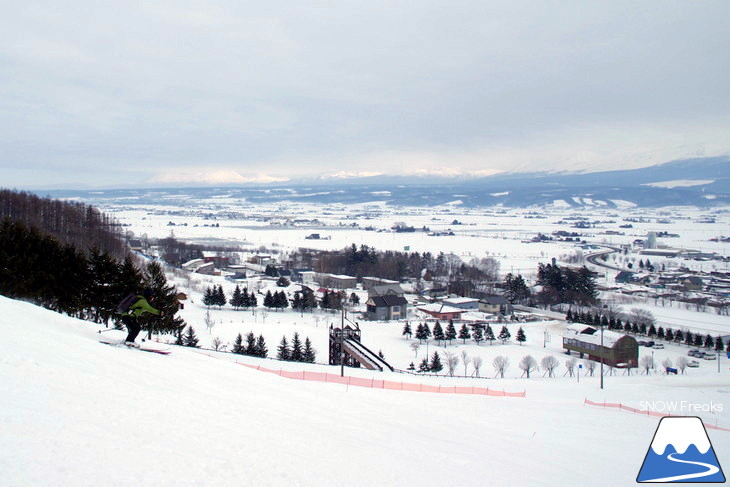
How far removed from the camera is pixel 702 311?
111 ft

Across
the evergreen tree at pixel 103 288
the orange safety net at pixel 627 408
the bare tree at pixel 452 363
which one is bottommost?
the bare tree at pixel 452 363

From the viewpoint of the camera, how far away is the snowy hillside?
369 cm

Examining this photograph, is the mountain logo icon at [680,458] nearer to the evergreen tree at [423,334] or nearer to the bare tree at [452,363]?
the bare tree at [452,363]

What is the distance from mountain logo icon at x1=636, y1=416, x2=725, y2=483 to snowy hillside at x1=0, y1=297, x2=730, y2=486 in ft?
1.28

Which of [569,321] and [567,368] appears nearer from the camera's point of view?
[567,368]

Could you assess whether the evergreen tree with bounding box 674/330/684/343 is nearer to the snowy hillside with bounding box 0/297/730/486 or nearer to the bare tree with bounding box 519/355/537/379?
the bare tree with bounding box 519/355/537/379

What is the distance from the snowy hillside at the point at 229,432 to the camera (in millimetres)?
Answer: 3693

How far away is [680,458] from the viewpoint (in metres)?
5.70

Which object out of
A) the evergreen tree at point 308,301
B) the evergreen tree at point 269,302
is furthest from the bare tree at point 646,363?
the evergreen tree at point 269,302

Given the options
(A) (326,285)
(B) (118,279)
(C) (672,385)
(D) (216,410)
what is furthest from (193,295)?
(D) (216,410)

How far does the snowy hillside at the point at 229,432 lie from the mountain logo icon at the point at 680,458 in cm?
39

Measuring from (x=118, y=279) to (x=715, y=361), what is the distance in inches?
974

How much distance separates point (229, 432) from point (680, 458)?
5.08 m

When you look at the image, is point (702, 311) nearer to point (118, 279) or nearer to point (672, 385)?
point (672, 385)
